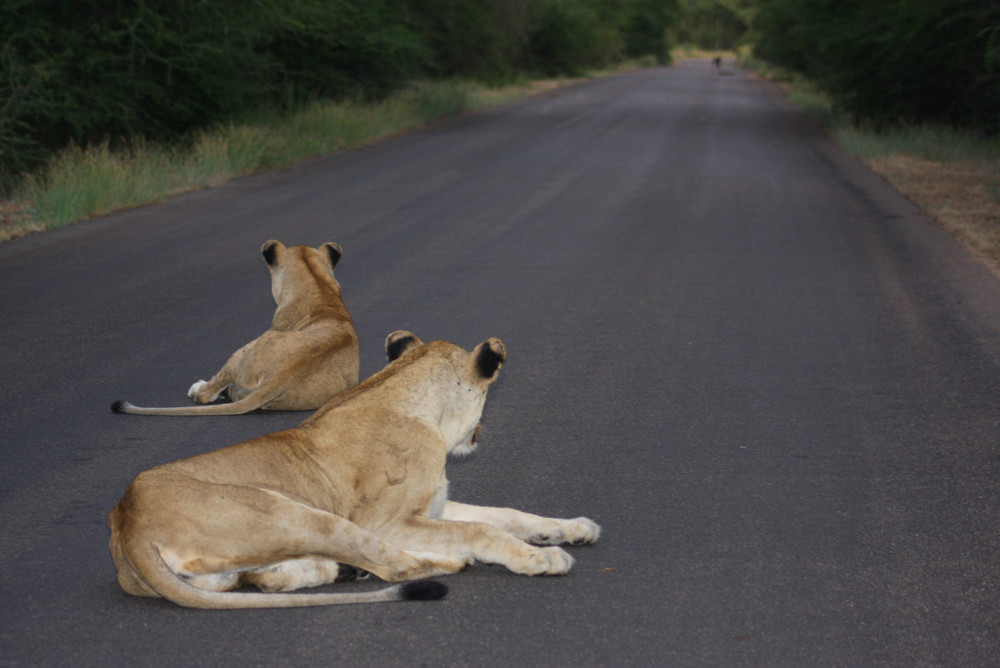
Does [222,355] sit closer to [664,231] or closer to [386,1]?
[664,231]

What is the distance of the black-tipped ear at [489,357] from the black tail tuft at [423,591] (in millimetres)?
951

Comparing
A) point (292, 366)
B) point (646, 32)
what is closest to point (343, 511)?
point (292, 366)

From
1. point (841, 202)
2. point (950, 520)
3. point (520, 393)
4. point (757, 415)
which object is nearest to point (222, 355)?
point (520, 393)

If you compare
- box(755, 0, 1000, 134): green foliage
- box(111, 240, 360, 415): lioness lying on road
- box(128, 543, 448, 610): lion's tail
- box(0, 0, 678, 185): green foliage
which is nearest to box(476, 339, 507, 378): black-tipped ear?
box(128, 543, 448, 610): lion's tail

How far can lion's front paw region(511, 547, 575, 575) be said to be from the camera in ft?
13.4

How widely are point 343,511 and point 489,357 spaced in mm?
818

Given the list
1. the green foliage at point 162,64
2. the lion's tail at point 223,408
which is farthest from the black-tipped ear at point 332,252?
the green foliage at point 162,64

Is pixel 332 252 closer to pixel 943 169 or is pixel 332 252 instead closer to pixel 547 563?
pixel 547 563

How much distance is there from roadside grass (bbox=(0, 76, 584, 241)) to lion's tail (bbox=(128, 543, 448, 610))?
899 centimetres

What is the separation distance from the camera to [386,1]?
30.7 meters

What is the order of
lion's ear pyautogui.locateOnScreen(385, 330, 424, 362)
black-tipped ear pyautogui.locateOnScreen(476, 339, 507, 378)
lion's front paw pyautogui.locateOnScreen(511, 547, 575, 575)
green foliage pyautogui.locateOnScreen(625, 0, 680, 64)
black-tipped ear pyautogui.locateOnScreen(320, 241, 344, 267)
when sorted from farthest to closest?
green foliage pyautogui.locateOnScreen(625, 0, 680, 64) < black-tipped ear pyautogui.locateOnScreen(320, 241, 344, 267) < lion's ear pyautogui.locateOnScreen(385, 330, 424, 362) < black-tipped ear pyautogui.locateOnScreen(476, 339, 507, 378) < lion's front paw pyautogui.locateOnScreen(511, 547, 575, 575)

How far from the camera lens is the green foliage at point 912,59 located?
20.2 metres

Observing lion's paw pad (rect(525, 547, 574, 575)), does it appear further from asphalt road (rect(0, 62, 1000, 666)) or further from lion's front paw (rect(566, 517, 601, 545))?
lion's front paw (rect(566, 517, 601, 545))

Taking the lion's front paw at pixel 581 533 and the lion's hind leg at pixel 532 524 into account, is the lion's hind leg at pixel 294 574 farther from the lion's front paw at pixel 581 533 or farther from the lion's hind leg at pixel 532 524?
the lion's front paw at pixel 581 533
